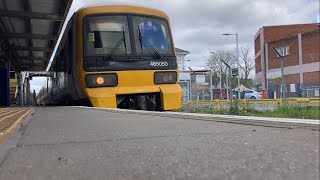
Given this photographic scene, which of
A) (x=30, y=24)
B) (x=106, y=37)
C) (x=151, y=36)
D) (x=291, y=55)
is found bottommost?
(x=106, y=37)

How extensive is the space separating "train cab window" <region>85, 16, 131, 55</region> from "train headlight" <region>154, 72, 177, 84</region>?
1.13 meters

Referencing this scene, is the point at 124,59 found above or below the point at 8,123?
above

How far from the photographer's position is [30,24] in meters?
24.6

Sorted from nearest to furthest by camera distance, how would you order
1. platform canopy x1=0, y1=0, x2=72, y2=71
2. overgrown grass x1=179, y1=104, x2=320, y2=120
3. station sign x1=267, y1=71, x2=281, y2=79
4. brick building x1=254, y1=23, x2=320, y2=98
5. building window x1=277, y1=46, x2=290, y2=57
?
1. overgrown grass x1=179, y1=104, x2=320, y2=120
2. platform canopy x1=0, y1=0, x2=72, y2=71
3. brick building x1=254, y1=23, x2=320, y2=98
4. station sign x1=267, y1=71, x2=281, y2=79
5. building window x1=277, y1=46, x2=290, y2=57

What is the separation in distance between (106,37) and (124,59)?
0.79 metres

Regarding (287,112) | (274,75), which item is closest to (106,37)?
(287,112)

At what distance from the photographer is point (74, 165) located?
3109mm

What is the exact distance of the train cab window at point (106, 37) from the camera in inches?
458

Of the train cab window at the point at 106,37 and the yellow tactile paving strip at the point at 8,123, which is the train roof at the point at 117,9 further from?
the yellow tactile paving strip at the point at 8,123

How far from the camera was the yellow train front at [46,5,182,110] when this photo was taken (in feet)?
37.9

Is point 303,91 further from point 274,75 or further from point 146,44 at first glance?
point 146,44

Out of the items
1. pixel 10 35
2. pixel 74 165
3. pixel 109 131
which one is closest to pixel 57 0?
pixel 10 35

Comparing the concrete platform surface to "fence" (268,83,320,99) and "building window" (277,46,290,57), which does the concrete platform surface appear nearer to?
"fence" (268,83,320,99)

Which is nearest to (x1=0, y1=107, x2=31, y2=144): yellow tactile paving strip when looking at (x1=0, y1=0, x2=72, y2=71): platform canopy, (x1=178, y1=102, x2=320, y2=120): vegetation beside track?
(x1=178, y1=102, x2=320, y2=120): vegetation beside track
